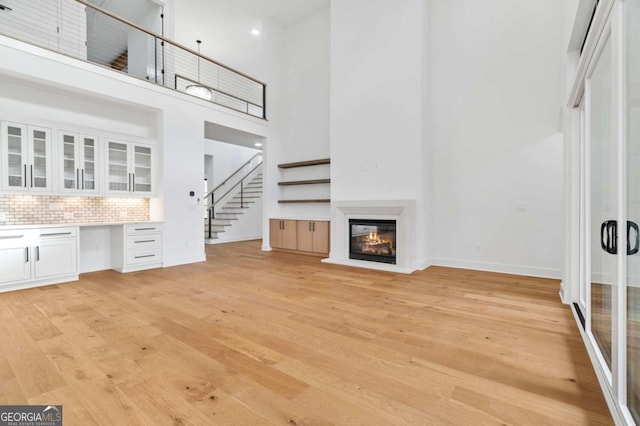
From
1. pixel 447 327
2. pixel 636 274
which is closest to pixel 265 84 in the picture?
pixel 447 327

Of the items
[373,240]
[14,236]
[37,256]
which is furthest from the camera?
[373,240]

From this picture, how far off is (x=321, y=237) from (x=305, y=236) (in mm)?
445

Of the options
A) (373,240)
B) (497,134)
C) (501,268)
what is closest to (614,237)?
(501,268)

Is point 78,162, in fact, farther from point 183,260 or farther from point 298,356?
point 298,356

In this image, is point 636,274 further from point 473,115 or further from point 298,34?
point 298,34

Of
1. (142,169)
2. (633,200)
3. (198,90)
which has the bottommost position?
(633,200)

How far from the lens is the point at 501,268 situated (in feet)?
16.1

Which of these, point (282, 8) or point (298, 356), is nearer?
point (298, 356)

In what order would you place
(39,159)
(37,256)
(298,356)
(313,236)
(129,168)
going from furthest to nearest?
(313,236) < (129,168) < (39,159) < (37,256) < (298,356)

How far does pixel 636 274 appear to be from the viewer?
4.77ft

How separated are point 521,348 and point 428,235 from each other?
326 centimetres

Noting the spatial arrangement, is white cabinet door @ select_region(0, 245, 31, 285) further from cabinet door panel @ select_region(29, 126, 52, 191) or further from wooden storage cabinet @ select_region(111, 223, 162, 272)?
wooden storage cabinet @ select_region(111, 223, 162, 272)

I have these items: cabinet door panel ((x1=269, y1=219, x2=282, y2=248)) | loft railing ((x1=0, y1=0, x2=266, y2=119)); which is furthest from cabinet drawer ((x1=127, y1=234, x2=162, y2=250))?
loft railing ((x1=0, y1=0, x2=266, y2=119))

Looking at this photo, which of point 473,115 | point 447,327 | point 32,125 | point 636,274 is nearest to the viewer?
point 636,274
